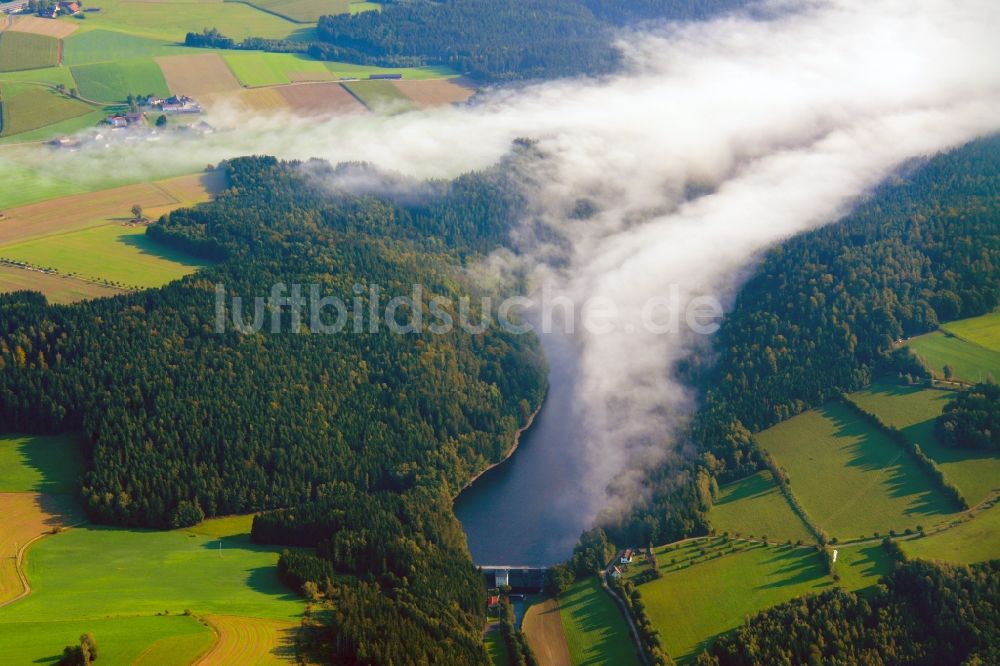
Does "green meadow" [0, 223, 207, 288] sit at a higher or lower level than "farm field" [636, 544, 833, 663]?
higher

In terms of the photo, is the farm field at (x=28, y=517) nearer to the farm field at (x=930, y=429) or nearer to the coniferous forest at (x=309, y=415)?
the coniferous forest at (x=309, y=415)

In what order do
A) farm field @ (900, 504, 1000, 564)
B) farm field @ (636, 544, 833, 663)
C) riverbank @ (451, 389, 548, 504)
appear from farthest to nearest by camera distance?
riverbank @ (451, 389, 548, 504), farm field @ (900, 504, 1000, 564), farm field @ (636, 544, 833, 663)

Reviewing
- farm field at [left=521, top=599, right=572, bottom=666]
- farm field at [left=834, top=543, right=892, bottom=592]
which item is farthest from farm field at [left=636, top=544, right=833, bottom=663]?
farm field at [left=521, top=599, right=572, bottom=666]

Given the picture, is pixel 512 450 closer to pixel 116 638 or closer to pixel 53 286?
pixel 116 638

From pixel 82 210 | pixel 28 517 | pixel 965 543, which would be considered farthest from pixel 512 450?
pixel 82 210

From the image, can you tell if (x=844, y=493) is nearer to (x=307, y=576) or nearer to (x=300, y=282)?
(x=307, y=576)

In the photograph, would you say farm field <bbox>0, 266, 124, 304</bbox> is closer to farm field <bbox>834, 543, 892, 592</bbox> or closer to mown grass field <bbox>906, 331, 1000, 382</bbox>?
farm field <bbox>834, 543, 892, 592</bbox>

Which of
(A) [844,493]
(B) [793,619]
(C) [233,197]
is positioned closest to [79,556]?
(B) [793,619]
